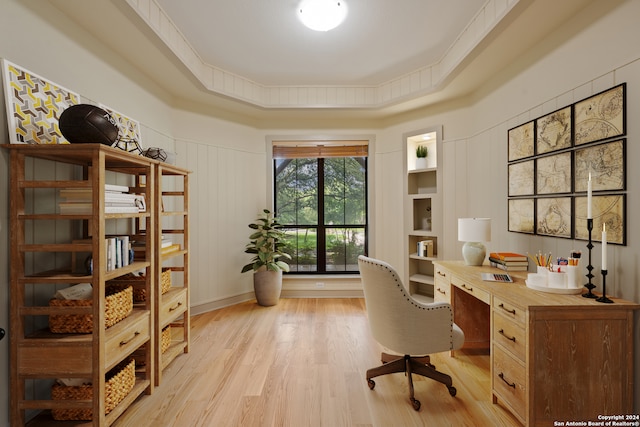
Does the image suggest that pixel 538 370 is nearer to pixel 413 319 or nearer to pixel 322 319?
pixel 413 319

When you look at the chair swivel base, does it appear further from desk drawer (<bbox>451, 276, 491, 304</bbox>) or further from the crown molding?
the crown molding

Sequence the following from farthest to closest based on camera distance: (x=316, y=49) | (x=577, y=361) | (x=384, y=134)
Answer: (x=384, y=134) → (x=316, y=49) → (x=577, y=361)

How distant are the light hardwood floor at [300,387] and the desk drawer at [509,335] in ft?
1.52

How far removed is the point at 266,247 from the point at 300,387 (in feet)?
7.23

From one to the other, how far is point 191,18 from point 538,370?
11.5 feet

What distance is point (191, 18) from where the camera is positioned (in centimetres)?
274

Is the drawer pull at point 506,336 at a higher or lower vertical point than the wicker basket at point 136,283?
lower

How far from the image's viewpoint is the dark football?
179 centimetres

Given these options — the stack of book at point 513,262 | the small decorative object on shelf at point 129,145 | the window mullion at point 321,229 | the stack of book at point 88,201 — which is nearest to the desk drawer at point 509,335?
the stack of book at point 513,262

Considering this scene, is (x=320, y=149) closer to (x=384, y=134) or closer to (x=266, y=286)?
(x=384, y=134)

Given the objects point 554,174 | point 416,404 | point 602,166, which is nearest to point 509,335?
point 416,404

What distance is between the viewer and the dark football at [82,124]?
179 cm

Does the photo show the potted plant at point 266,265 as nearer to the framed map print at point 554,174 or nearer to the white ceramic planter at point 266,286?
the white ceramic planter at point 266,286

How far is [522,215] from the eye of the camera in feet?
9.16
